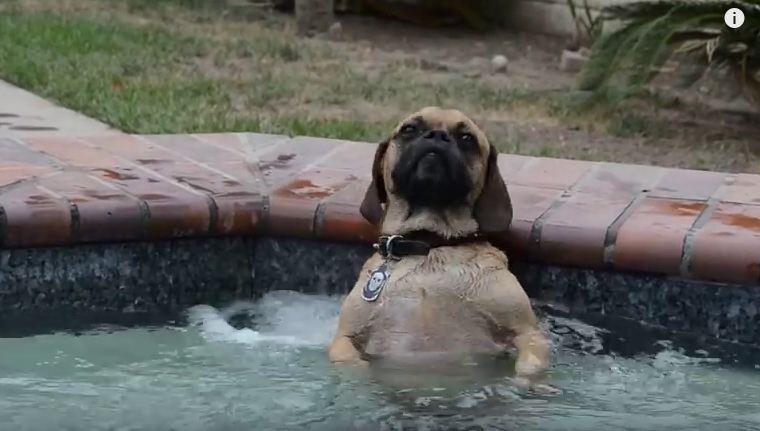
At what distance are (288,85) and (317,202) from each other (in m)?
3.82

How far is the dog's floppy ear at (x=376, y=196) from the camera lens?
14.2 feet

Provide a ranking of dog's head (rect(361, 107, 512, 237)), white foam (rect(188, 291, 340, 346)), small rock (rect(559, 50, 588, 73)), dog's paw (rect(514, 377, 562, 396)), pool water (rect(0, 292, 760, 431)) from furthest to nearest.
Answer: small rock (rect(559, 50, 588, 73)) → white foam (rect(188, 291, 340, 346)) → dog's head (rect(361, 107, 512, 237)) → dog's paw (rect(514, 377, 562, 396)) → pool water (rect(0, 292, 760, 431))

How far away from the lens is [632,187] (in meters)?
4.98

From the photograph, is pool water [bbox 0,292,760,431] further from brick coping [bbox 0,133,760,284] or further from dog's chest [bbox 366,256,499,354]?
brick coping [bbox 0,133,760,284]

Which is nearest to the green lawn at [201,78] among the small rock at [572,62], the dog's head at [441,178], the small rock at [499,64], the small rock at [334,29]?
the small rock at [334,29]

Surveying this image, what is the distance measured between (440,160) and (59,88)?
3867mm

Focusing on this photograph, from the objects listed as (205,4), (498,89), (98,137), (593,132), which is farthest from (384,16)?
(98,137)

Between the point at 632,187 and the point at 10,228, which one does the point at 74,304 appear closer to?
the point at 10,228

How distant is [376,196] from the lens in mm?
4383

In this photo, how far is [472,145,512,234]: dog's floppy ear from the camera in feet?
13.9

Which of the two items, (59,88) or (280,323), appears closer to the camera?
(280,323)

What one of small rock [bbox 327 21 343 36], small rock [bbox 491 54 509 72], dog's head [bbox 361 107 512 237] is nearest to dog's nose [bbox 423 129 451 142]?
dog's head [bbox 361 107 512 237]

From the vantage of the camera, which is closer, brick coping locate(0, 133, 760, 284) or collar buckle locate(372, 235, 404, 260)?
collar buckle locate(372, 235, 404, 260)

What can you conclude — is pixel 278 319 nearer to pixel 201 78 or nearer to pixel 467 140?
pixel 467 140
